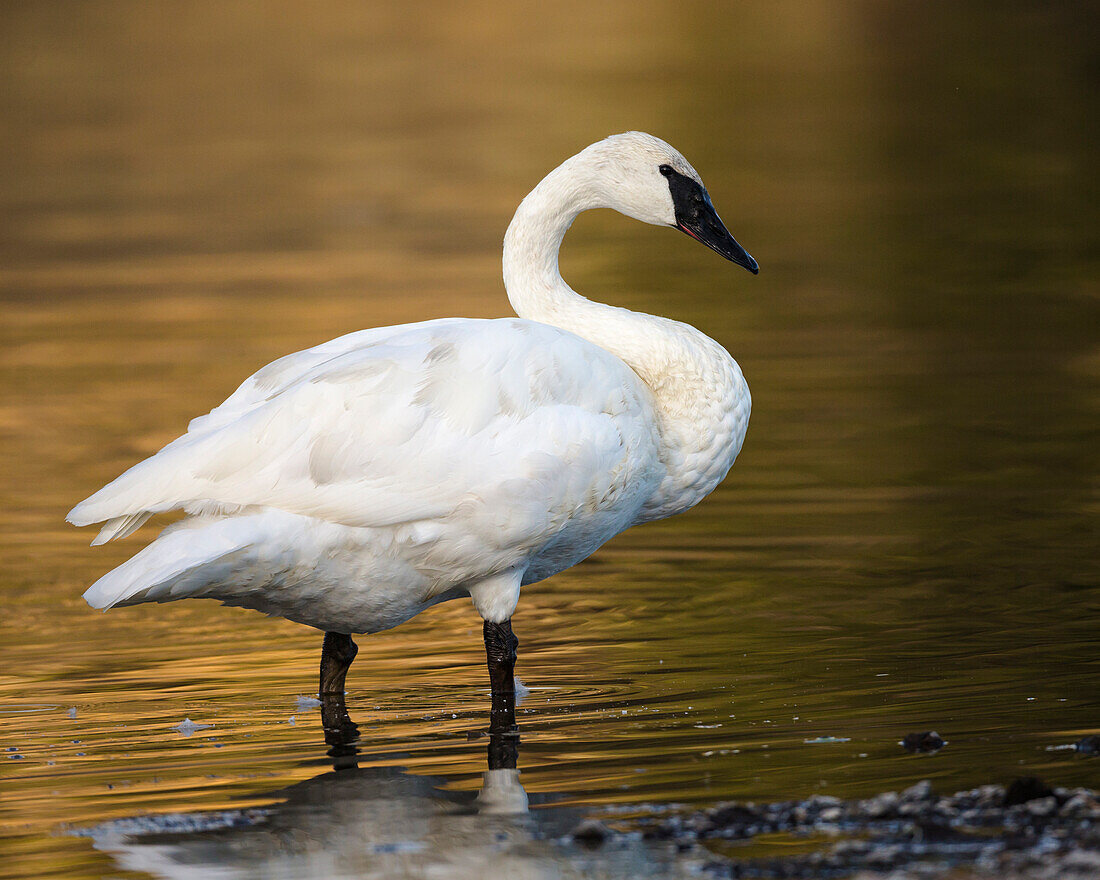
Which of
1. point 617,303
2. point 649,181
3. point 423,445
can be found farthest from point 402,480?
point 617,303

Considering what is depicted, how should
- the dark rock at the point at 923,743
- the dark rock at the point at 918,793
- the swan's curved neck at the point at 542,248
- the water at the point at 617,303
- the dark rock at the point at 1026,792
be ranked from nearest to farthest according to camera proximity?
1. the dark rock at the point at 1026,792
2. the dark rock at the point at 918,793
3. the dark rock at the point at 923,743
4. the water at the point at 617,303
5. the swan's curved neck at the point at 542,248

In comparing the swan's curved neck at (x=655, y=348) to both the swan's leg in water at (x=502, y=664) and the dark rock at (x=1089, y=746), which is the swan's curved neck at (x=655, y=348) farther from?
the dark rock at (x=1089, y=746)

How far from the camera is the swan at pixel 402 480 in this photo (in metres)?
6.18

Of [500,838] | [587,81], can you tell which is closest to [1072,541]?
[500,838]

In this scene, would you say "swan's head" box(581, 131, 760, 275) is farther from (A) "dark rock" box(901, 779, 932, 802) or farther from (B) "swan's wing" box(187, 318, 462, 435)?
(A) "dark rock" box(901, 779, 932, 802)

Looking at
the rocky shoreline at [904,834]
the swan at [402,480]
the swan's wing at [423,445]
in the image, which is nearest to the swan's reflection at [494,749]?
the swan at [402,480]

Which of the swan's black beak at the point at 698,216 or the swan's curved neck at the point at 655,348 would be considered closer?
the swan's curved neck at the point at 655,348

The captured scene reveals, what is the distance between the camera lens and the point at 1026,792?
4.58 metres

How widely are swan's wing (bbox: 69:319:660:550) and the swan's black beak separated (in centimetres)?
135

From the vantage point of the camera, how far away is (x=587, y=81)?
25.4 meters

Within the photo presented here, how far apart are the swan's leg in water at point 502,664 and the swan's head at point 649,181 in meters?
1.92

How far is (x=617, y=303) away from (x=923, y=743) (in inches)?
379

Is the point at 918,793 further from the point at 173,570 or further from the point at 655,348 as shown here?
the point at 655,348

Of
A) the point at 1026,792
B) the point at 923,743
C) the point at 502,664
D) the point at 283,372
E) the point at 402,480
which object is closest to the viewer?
the point at 1026,792
